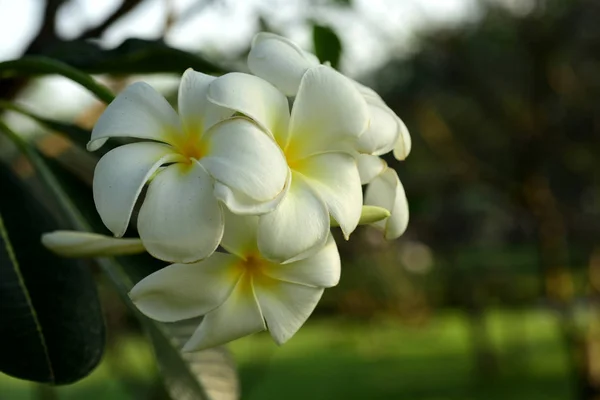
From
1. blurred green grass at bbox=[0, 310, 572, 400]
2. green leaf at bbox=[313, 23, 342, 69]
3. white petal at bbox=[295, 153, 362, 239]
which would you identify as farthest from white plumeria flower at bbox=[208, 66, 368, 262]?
blurred green grass at bbox=[0, 310, 572, 400]

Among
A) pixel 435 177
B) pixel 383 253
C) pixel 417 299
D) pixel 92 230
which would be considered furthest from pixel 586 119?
pixel 92 230

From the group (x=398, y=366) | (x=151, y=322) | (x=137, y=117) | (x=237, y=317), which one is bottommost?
(x=398, y=366)

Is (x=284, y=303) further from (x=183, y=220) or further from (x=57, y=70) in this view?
(x=57, y=70)

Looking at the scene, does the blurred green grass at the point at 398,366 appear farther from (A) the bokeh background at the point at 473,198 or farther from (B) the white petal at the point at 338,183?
(B) the white petal at the point at 338,183

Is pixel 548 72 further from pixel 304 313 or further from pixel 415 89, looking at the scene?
pixel 304 313

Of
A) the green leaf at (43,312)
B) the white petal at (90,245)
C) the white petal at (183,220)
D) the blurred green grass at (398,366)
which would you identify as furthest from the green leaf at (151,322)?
the blurred green grass at (398,366)

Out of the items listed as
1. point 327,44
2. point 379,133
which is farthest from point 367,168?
point 327,44
